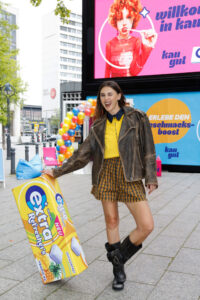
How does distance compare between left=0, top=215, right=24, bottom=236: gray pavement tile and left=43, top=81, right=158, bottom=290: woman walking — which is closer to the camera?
left=43, top=81, right=158, bottom=290: woman walking

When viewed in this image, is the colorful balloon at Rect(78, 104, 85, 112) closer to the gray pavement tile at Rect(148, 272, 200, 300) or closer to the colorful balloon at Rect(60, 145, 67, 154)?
the colorful balloon at Rect(60, 145, 67, 154)

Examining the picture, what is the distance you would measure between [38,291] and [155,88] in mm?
10236

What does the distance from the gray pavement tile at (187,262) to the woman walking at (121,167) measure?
0.77 m

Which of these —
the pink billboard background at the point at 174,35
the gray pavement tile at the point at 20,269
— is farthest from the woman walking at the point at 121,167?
the pink billboard background at the point at 174,35

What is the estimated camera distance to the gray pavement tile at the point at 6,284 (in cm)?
329

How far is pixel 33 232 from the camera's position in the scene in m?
3.37

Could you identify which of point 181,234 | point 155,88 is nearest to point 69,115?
point 155,88

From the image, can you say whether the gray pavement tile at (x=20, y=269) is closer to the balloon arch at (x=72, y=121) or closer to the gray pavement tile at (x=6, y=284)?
the gray pavement tile at (x=6, y=284)

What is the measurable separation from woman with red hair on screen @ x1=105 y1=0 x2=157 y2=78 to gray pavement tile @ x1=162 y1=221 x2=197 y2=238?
8.31 meters

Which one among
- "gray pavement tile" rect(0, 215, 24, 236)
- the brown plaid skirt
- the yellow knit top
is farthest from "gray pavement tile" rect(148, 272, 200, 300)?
"gray pavement tile" rect(0, 215, 24, 236)

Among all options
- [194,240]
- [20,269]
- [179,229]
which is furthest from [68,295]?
[179,229]

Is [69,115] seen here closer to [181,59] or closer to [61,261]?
[181,59]

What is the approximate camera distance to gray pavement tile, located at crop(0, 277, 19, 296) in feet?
10.8

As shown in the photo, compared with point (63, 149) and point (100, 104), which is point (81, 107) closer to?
point (63, 149)
